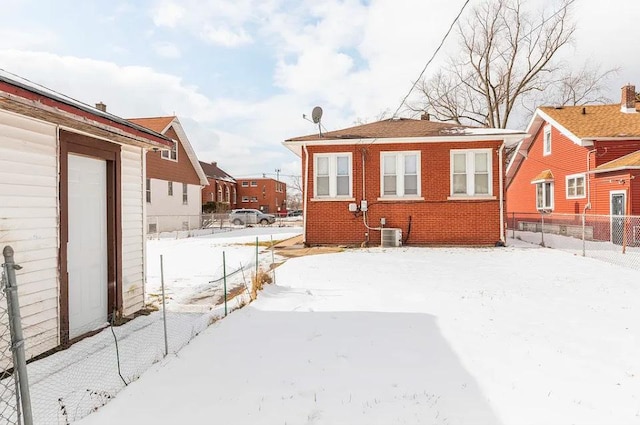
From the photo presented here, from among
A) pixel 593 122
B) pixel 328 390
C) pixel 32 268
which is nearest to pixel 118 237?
pixel 32 268

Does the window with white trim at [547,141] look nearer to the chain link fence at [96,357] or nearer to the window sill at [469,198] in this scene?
the window sill at [469,198]

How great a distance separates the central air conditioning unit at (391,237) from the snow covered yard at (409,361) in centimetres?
635

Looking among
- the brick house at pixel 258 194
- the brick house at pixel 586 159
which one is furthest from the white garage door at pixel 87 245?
the brick house at pixel 258 194

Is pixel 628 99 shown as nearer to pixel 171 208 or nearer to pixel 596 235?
pixel 596 235

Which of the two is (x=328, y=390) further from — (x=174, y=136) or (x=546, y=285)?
(x=174, y=136)

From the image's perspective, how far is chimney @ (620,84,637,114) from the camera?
18781 millimetres

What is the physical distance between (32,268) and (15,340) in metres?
2.40

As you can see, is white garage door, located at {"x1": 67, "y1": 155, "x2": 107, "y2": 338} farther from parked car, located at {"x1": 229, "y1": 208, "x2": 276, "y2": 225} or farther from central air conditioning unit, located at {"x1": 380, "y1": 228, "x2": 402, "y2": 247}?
parked car, located at {"x1": 229, "y1": 208, "x2": 276, "y2": 225}

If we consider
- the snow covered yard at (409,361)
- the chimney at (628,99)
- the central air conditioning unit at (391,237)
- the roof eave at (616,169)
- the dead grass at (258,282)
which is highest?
the chimney at (628,99)

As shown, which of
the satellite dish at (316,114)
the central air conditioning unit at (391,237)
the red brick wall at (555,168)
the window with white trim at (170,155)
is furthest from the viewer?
the window with white trim at (170,155)

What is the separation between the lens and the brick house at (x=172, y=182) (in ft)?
76.0

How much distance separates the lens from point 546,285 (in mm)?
7551

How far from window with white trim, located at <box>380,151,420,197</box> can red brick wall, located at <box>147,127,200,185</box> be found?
16.1m

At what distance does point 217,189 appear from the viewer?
1972 inches
